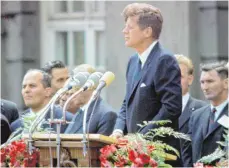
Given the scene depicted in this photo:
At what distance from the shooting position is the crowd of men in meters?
7.27

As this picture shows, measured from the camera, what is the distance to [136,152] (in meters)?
6.54

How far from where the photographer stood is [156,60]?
7316mm

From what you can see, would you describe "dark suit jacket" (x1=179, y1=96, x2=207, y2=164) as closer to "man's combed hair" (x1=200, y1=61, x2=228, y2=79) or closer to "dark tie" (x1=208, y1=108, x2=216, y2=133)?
"dark tie" (x1=208, y1=108, x2=216, y2=133)

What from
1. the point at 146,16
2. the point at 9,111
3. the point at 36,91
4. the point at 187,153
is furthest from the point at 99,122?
the point at 9,111

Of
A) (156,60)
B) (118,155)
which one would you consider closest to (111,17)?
(156,60)

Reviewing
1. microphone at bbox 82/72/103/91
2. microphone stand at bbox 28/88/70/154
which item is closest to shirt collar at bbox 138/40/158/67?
microphone at bbox 82/72/103/91

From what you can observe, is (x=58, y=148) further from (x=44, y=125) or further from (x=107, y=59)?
(x=107, y=59)

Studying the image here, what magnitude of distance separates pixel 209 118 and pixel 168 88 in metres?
1.38

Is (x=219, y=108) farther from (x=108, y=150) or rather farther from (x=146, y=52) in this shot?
(x=108, y=150)

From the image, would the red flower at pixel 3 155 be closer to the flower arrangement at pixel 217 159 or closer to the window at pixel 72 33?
the flower arrangement at pixel 217 159

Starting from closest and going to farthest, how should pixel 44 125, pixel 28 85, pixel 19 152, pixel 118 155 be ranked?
1. pixel 118 155
2. pixel 19 152
3. pixel 44 125
4. pixel 28 85

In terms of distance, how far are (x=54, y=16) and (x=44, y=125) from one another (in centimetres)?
483

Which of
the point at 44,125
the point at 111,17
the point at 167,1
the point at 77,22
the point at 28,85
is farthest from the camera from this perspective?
the point at 77,22

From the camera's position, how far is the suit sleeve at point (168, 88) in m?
7.17
